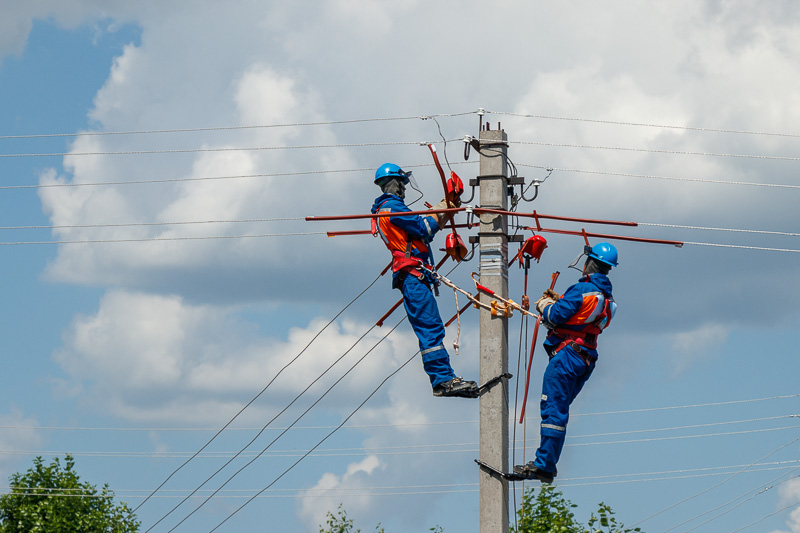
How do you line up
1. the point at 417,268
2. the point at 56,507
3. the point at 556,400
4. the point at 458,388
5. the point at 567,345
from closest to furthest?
1. the point at 458,388
2. the point at 556,400
3. the point at 567,345
4. the point at 417,268
5. the point at 56,507

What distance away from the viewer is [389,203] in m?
12.4

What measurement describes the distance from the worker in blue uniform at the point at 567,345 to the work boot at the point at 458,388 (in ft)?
2.43

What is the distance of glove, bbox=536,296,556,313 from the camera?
12.0 m

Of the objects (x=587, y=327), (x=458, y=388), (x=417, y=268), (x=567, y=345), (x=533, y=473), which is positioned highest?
(x=417, y=268)

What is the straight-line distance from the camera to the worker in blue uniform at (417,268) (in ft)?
38.7

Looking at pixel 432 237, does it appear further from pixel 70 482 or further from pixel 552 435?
pixel 70 482

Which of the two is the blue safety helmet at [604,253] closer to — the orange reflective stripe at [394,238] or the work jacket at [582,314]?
the work jacket at [582,314]

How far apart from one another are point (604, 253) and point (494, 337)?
1370 mm

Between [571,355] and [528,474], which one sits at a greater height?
[571,355]

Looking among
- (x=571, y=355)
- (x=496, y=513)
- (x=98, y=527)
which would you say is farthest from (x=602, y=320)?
(x=98, y=527)

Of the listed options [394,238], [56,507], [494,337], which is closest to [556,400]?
[494,337]

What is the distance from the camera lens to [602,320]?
1200 cm

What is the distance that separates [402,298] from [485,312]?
87cm

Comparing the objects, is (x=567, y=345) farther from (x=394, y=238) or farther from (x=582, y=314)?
(x=394, y=238)
